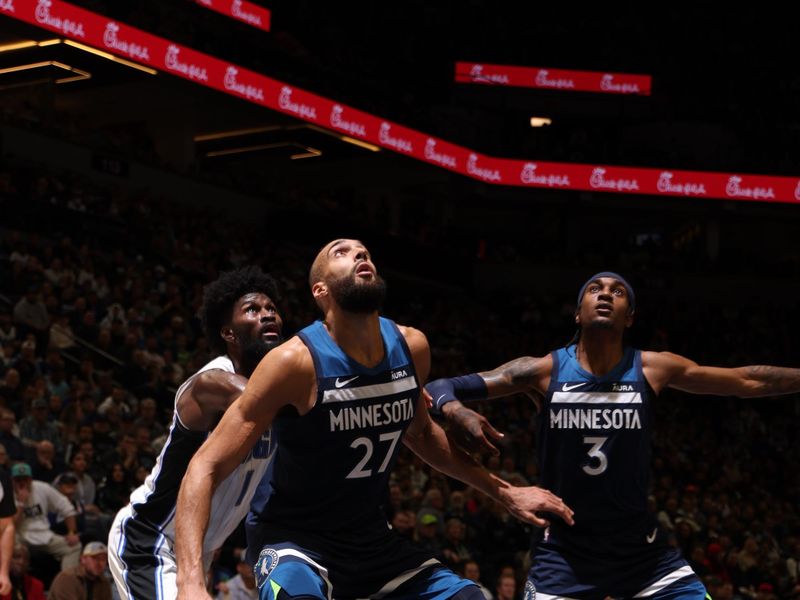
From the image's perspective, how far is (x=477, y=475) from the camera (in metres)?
5.49

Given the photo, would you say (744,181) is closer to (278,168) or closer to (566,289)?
(566,289)

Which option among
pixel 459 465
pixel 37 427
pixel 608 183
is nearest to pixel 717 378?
pixel 459 465

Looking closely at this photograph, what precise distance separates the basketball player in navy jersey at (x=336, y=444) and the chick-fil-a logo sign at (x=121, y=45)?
17017 millimetres

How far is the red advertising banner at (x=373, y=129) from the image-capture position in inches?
813

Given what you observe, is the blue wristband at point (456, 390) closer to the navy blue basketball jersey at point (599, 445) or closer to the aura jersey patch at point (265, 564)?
the navy blue basketball jersey at point (599, 445)

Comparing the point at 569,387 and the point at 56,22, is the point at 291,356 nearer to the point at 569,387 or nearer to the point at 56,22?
the point at 569,387

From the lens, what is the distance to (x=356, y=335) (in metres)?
5.20

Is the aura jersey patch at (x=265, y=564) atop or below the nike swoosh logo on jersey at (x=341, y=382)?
below

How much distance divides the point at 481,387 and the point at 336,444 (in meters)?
1.37

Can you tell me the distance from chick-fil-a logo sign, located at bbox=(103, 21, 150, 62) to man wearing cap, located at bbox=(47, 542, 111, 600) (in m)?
13.4

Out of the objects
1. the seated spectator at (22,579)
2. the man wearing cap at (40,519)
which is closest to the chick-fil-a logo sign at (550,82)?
the man wearing cap at (40,519)

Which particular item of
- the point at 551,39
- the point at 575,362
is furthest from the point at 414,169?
the point at 575,362

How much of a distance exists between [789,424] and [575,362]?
20277 mm

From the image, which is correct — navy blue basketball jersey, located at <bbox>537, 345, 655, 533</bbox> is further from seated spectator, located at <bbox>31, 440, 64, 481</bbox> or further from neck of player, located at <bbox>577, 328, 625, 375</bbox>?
seated spectator, located at <bbox>31, 440, 64, 481</bbox>
